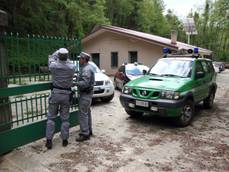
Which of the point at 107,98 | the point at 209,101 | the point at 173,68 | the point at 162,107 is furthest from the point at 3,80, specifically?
the point at 209,101

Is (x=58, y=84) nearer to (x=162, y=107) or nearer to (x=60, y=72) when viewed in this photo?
(x=60, y=72)

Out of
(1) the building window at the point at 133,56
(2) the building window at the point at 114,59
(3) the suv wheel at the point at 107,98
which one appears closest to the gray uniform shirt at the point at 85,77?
(3) the suv wheel at the point at 107,98

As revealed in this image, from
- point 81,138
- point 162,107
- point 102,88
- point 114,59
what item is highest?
point 114,59

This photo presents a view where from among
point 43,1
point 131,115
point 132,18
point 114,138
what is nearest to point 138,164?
point 114,138

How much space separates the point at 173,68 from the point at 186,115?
145 centimetres

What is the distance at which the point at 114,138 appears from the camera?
19.5 ft

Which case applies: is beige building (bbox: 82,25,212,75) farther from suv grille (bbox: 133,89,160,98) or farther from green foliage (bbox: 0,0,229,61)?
suv grille (bbox: 133,89,160,98)

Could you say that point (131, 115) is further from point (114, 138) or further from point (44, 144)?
point (44, 144)

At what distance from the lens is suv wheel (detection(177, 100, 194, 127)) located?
6.77 meters

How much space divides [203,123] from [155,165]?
3293 mm

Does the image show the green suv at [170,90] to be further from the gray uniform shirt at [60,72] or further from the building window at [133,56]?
the building window at [133,56]

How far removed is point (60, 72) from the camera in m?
5.09

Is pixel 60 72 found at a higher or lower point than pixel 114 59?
lower

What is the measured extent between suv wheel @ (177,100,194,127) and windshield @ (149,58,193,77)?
86cm
